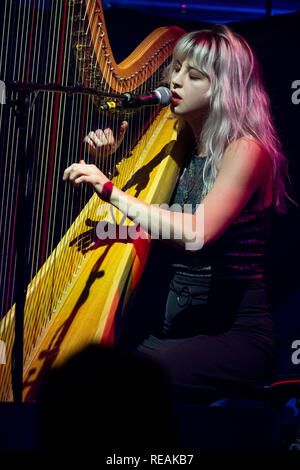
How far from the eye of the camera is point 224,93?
5.50 feet

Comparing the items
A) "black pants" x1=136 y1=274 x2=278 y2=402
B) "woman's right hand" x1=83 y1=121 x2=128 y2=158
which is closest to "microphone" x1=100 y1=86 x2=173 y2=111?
"woman's right hand" x1=83 y1=121 x2=128 y2=158

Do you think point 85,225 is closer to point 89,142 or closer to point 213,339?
point 89,142

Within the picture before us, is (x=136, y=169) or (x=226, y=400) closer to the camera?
(x=226, y=400)

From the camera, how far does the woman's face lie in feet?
5.54

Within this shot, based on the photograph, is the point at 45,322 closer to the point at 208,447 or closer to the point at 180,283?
the point at 180,283

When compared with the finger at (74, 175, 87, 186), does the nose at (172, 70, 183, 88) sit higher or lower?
higher

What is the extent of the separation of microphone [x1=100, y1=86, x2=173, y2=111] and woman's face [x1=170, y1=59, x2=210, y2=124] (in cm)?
11

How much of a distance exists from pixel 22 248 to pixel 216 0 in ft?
6.08

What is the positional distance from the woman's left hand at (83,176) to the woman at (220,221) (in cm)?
5

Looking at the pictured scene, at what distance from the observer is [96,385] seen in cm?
127

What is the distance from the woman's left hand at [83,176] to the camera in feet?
4.65

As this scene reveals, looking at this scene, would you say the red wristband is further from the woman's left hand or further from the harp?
the harp

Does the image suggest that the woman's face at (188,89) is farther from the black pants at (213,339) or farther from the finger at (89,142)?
the black pants at (213,339)
